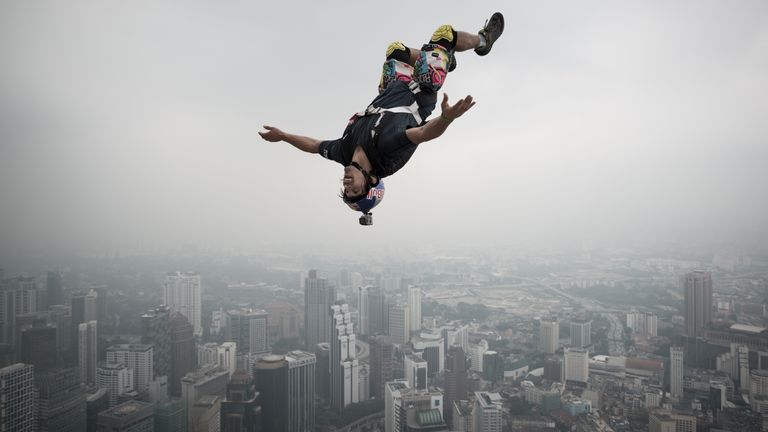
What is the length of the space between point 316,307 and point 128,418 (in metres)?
6.27

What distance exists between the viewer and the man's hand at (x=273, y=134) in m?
1.74

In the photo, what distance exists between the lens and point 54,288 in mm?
10977

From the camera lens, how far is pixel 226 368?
12617 mm

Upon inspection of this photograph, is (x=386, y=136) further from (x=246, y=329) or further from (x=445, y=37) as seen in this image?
(x=246, y=329)

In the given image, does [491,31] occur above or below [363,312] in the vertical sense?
above

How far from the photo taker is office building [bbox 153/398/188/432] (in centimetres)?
1031

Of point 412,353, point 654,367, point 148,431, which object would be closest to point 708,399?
point 654,367

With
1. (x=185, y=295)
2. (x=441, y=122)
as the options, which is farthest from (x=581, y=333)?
(x=441, y=122)

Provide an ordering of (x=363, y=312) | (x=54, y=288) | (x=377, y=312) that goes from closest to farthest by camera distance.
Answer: (x=54, y=288), (x=377, y=312), (x=363, y=312)

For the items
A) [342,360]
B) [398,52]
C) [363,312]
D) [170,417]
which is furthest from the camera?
[363,312]

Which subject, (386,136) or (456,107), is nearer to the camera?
(456,107)

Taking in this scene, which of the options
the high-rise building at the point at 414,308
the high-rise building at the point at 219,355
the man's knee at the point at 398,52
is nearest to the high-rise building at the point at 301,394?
the high-rise building at the point at 219,355

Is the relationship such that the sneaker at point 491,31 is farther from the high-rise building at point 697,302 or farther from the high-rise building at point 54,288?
the high-rise building at point 697,302

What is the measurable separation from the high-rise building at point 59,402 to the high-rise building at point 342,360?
585 cm
